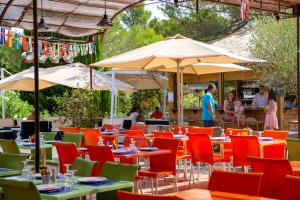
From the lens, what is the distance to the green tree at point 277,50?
19.8m

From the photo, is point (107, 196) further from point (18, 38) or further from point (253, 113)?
point (253, 113)

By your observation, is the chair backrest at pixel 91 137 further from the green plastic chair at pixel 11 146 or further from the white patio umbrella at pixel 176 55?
the green plastic chair at pixel 11 146

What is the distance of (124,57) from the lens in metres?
12.1

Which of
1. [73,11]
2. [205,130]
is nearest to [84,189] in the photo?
[205,130]

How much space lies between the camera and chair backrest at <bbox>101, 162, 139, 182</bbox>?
583 centimetres

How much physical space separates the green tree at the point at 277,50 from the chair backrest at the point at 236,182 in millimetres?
14409

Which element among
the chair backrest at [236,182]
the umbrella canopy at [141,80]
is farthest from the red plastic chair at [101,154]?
the umbrella canopy at [141,80]

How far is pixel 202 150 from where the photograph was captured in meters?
9.68

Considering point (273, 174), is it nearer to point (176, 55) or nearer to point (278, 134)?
point (278, 134)

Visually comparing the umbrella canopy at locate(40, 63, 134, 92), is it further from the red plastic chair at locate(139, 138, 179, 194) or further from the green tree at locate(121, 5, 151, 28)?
the green tree at locate(121, 5, 151, 28)

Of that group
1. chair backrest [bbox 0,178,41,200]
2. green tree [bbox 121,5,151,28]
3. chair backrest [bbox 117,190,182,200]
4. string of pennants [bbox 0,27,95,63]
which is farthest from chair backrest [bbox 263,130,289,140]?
green tree [bbox 121,5,151,28]

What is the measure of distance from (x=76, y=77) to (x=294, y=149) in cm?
844

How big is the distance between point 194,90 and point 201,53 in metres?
12.1

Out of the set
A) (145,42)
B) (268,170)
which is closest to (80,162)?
(268,170)
